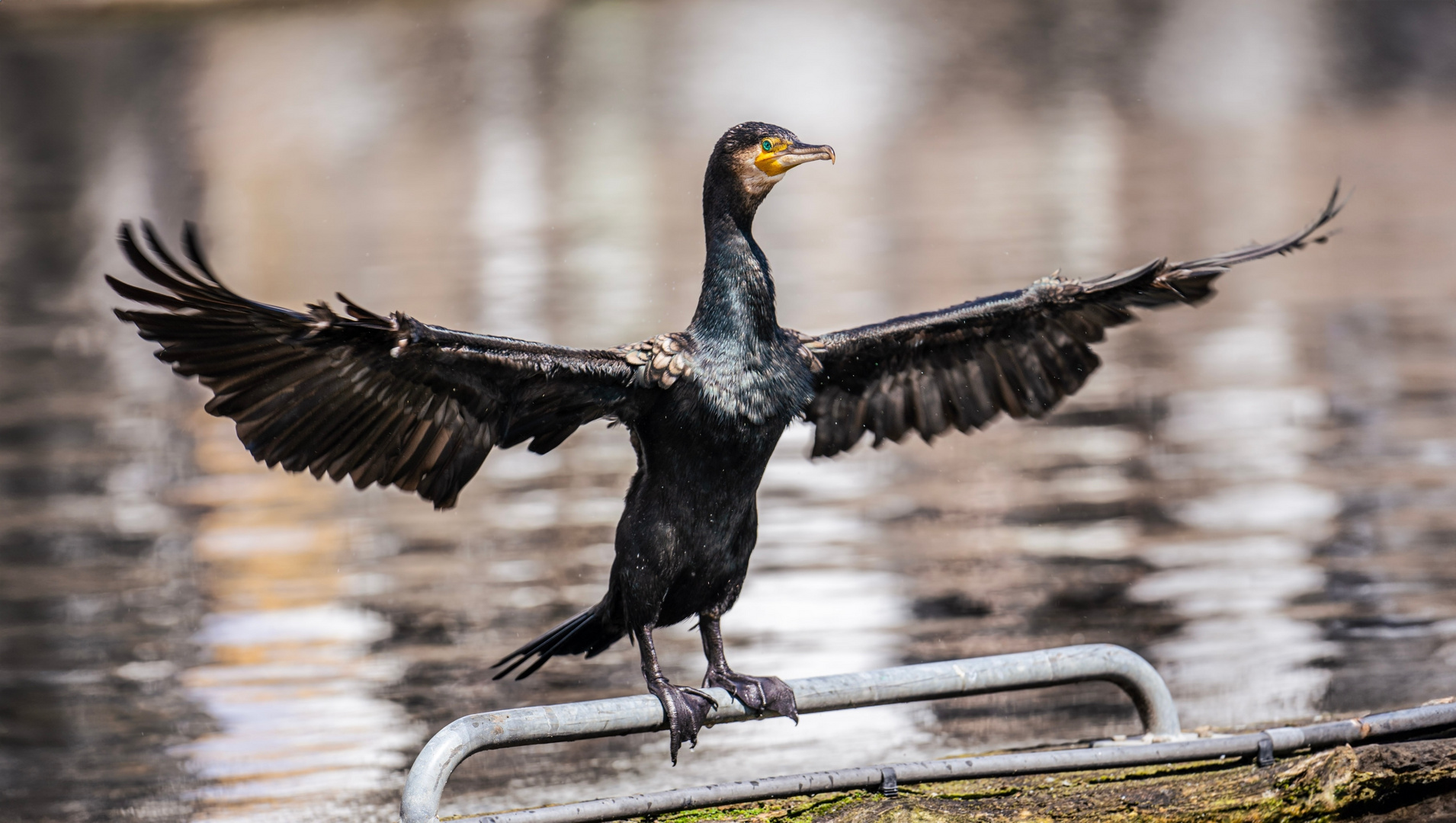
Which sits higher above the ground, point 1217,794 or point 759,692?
point 759,692

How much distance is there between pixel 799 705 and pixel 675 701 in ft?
0.97

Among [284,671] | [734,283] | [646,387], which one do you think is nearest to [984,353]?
[734,283]

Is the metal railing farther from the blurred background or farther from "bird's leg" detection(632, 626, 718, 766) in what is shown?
the blurred background

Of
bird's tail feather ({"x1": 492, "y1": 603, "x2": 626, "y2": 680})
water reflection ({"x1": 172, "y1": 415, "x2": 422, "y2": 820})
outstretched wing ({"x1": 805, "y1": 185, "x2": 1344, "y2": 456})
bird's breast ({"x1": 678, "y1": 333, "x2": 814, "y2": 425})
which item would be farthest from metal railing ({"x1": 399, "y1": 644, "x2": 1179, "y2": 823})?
water reflection ({"x1": 172, "y1": 415, "x2": 422, "y2": 820})

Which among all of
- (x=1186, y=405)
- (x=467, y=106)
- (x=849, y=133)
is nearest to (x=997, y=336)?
(x=1186, y=405)

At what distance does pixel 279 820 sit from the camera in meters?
4.66

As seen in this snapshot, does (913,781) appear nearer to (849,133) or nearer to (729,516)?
(729,516)

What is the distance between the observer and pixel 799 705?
3.74 m

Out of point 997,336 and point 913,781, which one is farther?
point 997,336

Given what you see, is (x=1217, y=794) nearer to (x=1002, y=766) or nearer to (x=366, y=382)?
(x=1002, y=766)

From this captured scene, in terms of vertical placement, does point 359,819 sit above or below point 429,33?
below

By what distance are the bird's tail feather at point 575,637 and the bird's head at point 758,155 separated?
1152 millimetres

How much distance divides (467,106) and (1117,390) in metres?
19.1

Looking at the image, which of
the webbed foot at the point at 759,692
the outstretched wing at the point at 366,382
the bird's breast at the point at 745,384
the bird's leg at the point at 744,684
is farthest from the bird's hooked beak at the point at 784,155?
the webbed foot at the point at 759,692
